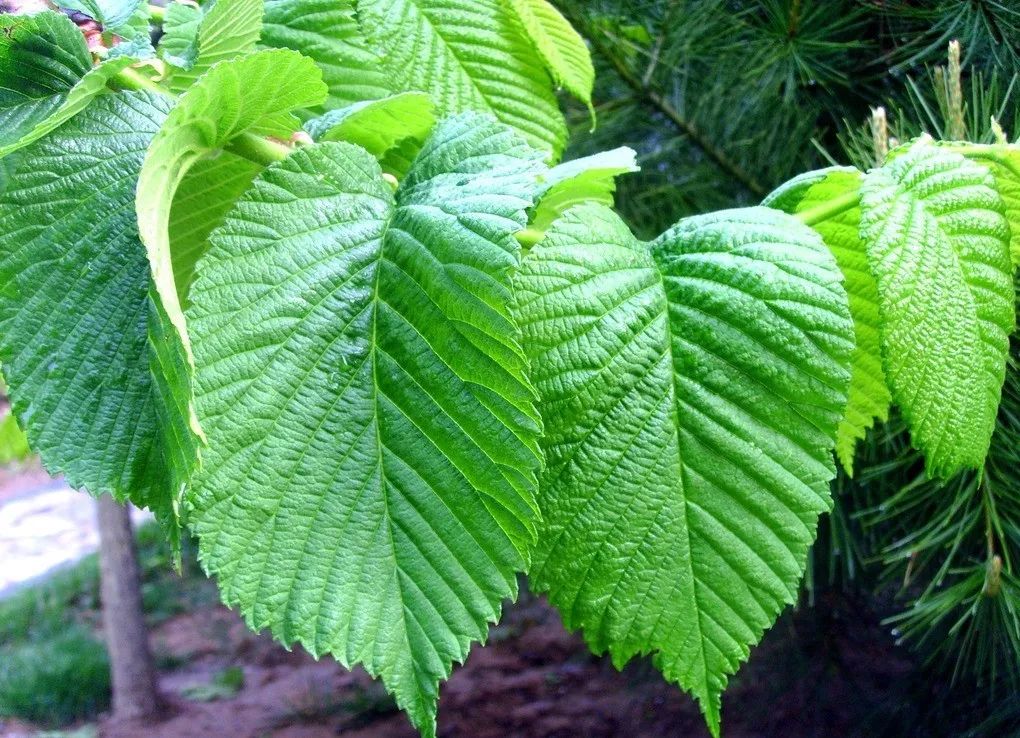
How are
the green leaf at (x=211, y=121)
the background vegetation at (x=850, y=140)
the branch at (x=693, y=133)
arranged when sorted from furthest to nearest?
1. the branch at (x=693, y=133)
2. the background vegetation at (x=850, y=140)
3. the green leaf at (x=211, y=121)

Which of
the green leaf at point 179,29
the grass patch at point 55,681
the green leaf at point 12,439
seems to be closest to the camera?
the green leaf at point 179,29

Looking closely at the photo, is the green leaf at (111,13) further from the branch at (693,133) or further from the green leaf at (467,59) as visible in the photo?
the branch at (693,133)

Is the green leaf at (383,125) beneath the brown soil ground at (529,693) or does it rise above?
above

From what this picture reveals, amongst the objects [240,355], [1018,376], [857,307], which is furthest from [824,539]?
[240,355]

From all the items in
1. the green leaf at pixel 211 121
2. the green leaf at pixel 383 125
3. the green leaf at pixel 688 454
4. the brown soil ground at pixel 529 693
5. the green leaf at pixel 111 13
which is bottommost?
the brown soil ground at pixel 529 693

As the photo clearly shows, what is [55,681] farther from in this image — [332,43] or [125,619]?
[332,43]

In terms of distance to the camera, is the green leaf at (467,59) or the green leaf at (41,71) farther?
the green leaf at (467,59)

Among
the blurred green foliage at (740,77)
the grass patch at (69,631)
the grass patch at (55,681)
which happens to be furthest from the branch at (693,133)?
the grass patch at (55,681)
